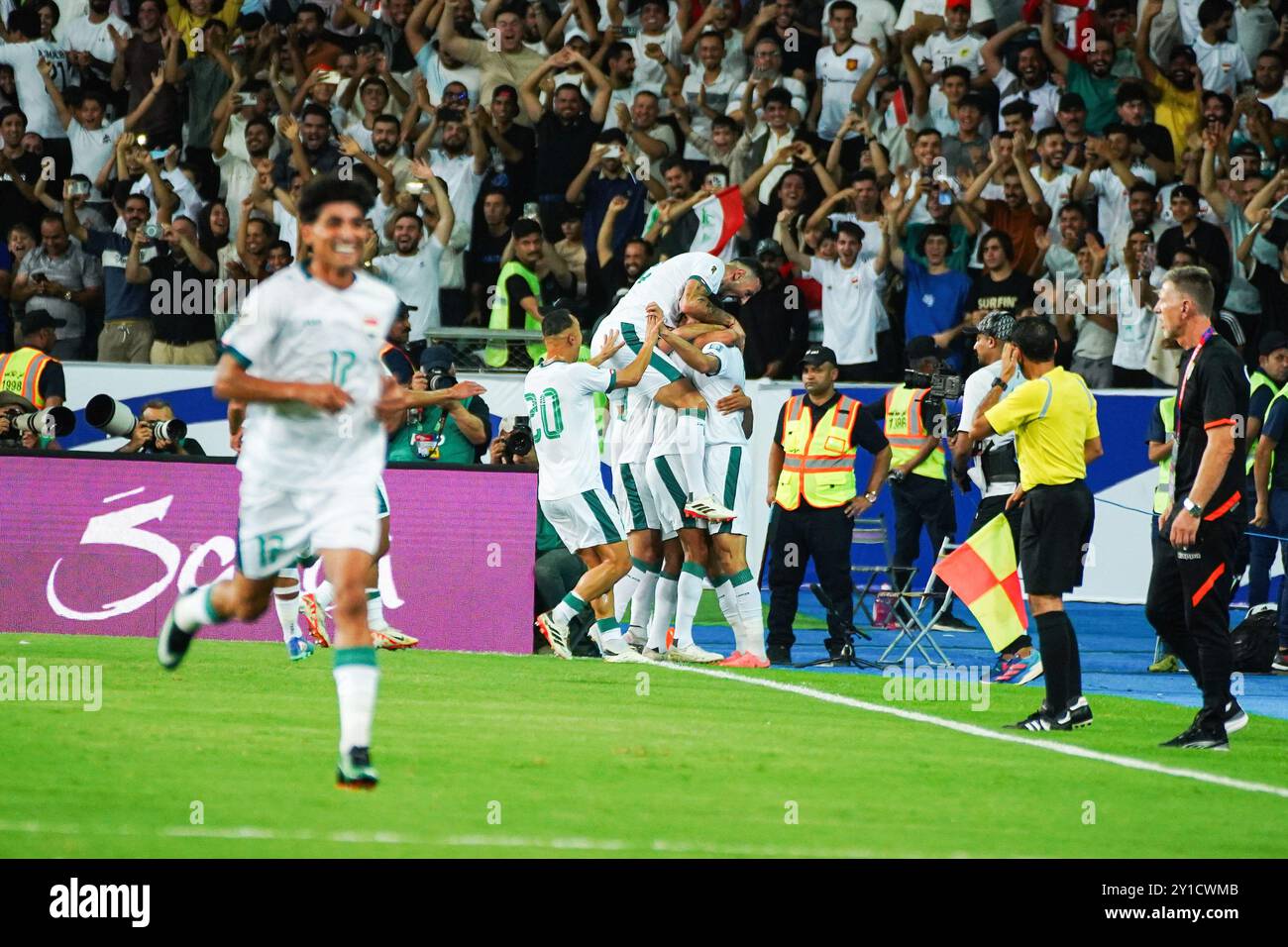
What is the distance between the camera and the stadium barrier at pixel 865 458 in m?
17.0

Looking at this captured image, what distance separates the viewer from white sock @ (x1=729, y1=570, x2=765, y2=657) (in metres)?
13.1

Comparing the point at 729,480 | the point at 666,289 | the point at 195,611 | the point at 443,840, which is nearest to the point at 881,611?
the point at 729,480

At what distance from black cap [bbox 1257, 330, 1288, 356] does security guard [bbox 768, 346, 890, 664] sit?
327 centimetres

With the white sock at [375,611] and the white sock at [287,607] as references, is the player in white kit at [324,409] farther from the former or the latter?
the white sock at [375,611]

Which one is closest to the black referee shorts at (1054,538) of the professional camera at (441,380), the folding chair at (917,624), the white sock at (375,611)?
the folding chair at (917,624)

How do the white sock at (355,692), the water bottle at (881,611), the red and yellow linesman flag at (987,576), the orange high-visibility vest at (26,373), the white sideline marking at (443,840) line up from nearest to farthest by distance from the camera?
the white sideline marking at (443,840) < the white sock at (355,692) < the red and yellow linesman flag at (987,576) < the orange high-visibility vest at (26,373) < the water bottle at (881,611)

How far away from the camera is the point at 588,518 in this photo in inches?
504

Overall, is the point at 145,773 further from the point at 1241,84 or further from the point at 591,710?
the point at 1241,84

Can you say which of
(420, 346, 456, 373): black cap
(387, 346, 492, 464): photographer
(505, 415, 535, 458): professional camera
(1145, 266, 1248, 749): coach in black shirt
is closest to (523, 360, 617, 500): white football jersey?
(505, 415, 535, 458): professional camera

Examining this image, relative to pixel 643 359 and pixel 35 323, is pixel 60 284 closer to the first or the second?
pixel 35 323

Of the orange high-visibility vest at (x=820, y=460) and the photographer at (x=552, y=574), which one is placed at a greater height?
the orange high-visibility vest at (x=820, y=460)

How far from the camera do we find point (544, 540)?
1399 cm

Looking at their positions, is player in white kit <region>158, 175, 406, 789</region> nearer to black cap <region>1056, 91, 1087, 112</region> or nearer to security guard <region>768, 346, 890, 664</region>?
security guard <region>768, 346, 890, 664</region>

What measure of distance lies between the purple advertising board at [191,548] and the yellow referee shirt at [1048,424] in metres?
4.68
